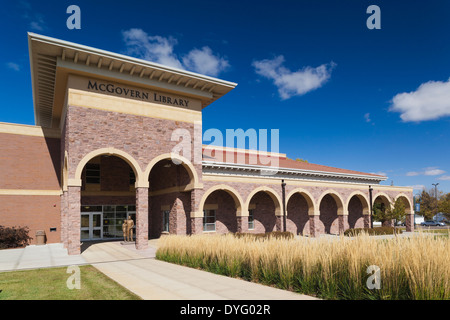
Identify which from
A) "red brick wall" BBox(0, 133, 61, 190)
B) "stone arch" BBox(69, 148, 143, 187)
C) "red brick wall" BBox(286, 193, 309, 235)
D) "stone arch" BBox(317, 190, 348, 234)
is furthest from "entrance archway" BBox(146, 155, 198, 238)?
"stone arch" BBox(317, 190, 348, 234)

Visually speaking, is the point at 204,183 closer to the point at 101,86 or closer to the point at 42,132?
the point at 101,86

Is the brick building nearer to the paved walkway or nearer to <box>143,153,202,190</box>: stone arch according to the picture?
<box>143,153,202,190</box>: stone arch

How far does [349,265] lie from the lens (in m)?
7.27

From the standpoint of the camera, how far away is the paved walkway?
305 inches

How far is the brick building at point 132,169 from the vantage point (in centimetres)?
1792

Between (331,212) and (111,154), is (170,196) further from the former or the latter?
(331,212)

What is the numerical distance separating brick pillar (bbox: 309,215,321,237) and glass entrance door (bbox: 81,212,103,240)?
17888 millimetres

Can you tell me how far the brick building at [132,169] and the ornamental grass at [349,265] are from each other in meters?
10.7

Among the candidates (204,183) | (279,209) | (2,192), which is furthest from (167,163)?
(2,192)

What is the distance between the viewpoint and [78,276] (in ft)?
36.0

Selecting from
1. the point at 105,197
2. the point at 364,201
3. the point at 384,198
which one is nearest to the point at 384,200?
the point at 384,198

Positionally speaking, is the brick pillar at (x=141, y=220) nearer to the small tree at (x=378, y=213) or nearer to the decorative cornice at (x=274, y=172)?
the decorative cornice at (x=274, y=172)

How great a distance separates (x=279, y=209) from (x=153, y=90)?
1400 cm

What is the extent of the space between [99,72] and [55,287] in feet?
41.5
